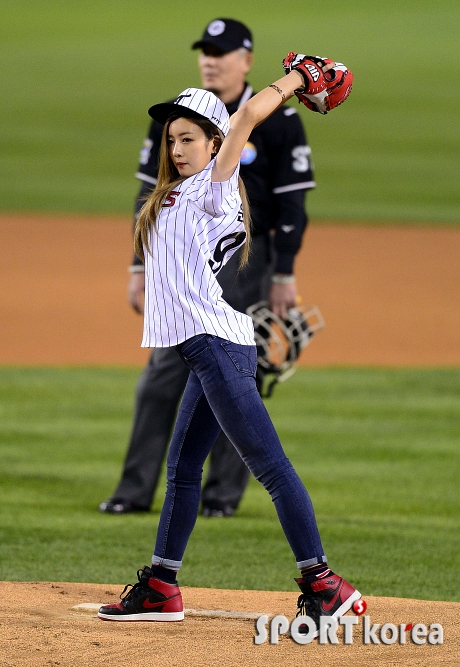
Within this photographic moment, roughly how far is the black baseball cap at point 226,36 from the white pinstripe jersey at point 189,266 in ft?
7.81

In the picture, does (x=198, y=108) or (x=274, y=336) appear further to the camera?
(x=274, y=336)

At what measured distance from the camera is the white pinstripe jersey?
340cm

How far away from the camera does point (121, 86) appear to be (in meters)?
30.9

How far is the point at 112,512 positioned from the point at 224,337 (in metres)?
2.63

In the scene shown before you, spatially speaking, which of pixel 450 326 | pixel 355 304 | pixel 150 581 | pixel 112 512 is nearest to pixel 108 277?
pixel 355 304

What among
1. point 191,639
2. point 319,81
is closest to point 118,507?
point 191,639

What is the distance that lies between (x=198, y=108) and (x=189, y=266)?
1.56 feet

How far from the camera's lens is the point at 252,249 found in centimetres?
567

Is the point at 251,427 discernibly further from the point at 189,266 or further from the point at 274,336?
the point at 274,336

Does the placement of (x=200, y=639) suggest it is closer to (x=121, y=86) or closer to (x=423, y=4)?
(x=121, y=86)

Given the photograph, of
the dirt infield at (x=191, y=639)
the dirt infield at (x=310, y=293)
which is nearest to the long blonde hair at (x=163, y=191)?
the dirt infield at (x=191, y=639)

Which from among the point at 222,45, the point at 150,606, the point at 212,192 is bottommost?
the point at 150,606

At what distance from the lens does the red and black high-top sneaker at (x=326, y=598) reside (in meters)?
3.34

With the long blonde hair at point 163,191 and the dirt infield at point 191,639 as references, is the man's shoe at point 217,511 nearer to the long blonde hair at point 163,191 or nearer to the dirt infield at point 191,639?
the dirt infield at point 191,639
